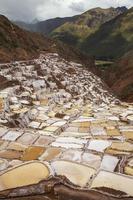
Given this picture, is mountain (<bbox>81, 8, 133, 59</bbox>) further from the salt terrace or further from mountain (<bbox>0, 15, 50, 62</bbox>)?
the salt terrace

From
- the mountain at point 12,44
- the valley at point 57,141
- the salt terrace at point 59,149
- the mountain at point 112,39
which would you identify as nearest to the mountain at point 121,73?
the mountain at point 12,44

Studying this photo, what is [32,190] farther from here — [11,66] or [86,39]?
[86,39]

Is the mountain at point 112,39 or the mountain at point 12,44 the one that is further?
the mountain at point 112,39

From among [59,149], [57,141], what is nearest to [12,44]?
[57,141]

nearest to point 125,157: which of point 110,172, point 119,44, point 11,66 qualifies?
point 110,172

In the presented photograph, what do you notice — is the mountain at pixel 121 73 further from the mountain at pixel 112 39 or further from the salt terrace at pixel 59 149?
the mountain at pixel 112 39
